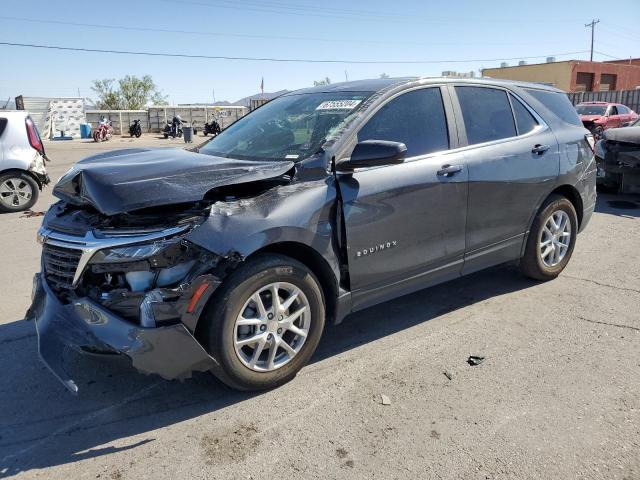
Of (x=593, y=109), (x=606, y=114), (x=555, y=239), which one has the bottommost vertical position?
→ (x=555, y=239)

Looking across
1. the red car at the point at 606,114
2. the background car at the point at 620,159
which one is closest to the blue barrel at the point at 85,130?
the red car at the point at 606,114

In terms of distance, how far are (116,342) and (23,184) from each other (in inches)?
306

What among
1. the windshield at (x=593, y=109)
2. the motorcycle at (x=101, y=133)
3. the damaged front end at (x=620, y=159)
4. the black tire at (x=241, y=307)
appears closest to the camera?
the black tire at (x=241, y=307)

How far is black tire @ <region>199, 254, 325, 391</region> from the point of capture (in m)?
2.86

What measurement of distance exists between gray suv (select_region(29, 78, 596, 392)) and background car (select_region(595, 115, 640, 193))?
485 centimetres

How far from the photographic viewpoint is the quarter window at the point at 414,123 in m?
3.63

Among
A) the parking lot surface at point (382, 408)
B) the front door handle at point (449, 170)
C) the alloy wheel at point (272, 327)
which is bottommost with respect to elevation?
the parking lot surface at point (382, 408)

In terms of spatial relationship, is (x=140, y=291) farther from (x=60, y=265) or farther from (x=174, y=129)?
(x=174, y=129)

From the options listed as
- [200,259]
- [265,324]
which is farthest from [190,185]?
[265,324]

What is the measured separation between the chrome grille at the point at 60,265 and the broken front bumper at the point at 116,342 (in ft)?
0.50

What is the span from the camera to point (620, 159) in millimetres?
8633

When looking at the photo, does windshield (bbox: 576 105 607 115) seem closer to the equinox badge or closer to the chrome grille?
the equinox badge

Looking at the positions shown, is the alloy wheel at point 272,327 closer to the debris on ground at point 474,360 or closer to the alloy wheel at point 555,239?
the debris on ground at point 474,360

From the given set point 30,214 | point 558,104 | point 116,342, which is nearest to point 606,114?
point 558,104
